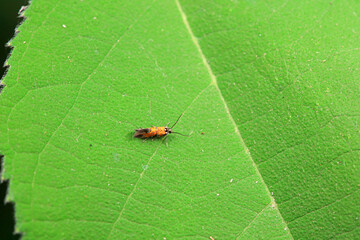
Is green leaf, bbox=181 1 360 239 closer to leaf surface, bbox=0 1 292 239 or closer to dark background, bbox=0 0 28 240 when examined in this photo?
leaf surface, bbox=0 1 292 239

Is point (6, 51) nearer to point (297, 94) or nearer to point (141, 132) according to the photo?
point (141, 132)

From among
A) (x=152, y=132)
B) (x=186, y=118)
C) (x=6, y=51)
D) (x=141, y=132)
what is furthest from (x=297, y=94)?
(x=6, y=51)

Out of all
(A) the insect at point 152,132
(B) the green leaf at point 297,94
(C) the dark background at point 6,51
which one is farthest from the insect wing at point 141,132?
(C) the dark background at point 6,51

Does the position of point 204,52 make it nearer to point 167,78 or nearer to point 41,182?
point 167,78

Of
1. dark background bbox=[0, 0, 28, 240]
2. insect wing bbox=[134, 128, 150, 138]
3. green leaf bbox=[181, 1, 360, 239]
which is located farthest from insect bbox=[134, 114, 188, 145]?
dark background bbox=[0, 0, 28, 240]

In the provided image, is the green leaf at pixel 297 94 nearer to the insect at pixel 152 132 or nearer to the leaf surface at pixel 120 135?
the leaf surface at pixel 120 135

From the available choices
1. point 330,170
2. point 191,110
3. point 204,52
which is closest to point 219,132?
point 191,110
